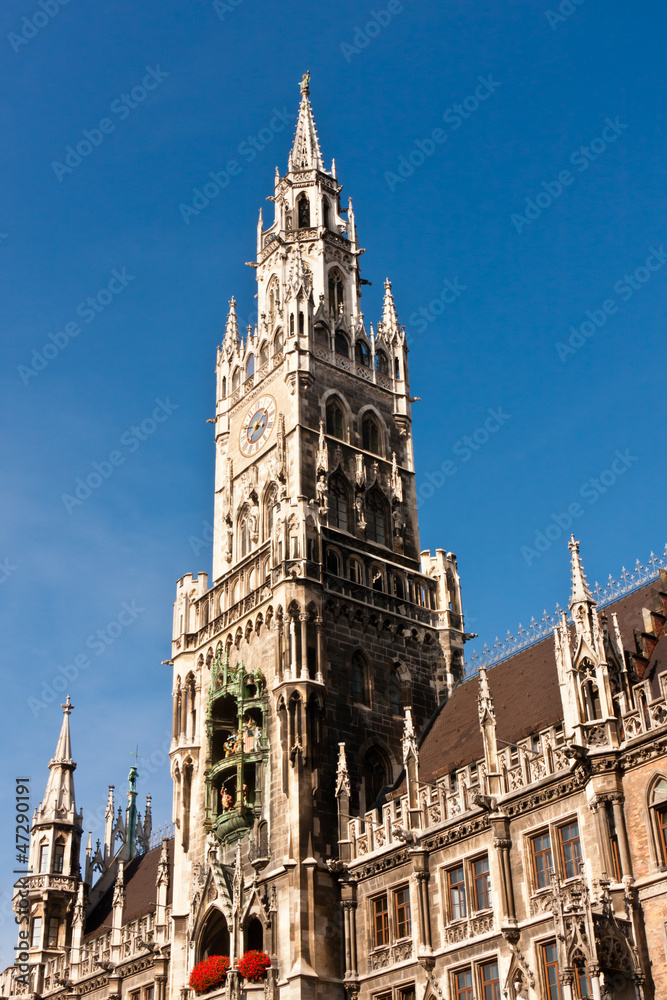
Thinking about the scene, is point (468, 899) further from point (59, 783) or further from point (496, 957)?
point (59, 783)

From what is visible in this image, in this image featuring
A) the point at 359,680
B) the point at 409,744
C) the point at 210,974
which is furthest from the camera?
the point at 359,680

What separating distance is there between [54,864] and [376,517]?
83.9ft

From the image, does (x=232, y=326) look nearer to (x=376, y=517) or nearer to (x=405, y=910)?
(x=376, y=517)

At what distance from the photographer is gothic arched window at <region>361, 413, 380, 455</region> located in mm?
52594

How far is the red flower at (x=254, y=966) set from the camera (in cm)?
3856

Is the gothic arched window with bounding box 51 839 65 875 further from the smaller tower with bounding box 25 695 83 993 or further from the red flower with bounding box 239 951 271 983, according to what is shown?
the red flower with bounding box 239 951 271 983

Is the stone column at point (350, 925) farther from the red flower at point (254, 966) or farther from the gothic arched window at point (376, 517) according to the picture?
the gothic arched window at point (376, 517)

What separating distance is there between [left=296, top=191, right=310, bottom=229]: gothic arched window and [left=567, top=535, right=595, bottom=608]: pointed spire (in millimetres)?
28547

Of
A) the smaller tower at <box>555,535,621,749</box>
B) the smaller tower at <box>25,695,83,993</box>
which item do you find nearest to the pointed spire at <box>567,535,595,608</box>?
the smaller tower at <box>555,535,621,749</box>

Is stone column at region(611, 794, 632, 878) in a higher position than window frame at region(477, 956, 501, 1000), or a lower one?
higher

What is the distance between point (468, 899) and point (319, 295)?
94.0 ft

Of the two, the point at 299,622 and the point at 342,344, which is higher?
the point at 342,344

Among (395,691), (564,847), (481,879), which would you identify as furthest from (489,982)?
(395,691)

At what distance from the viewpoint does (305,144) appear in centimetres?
6250
